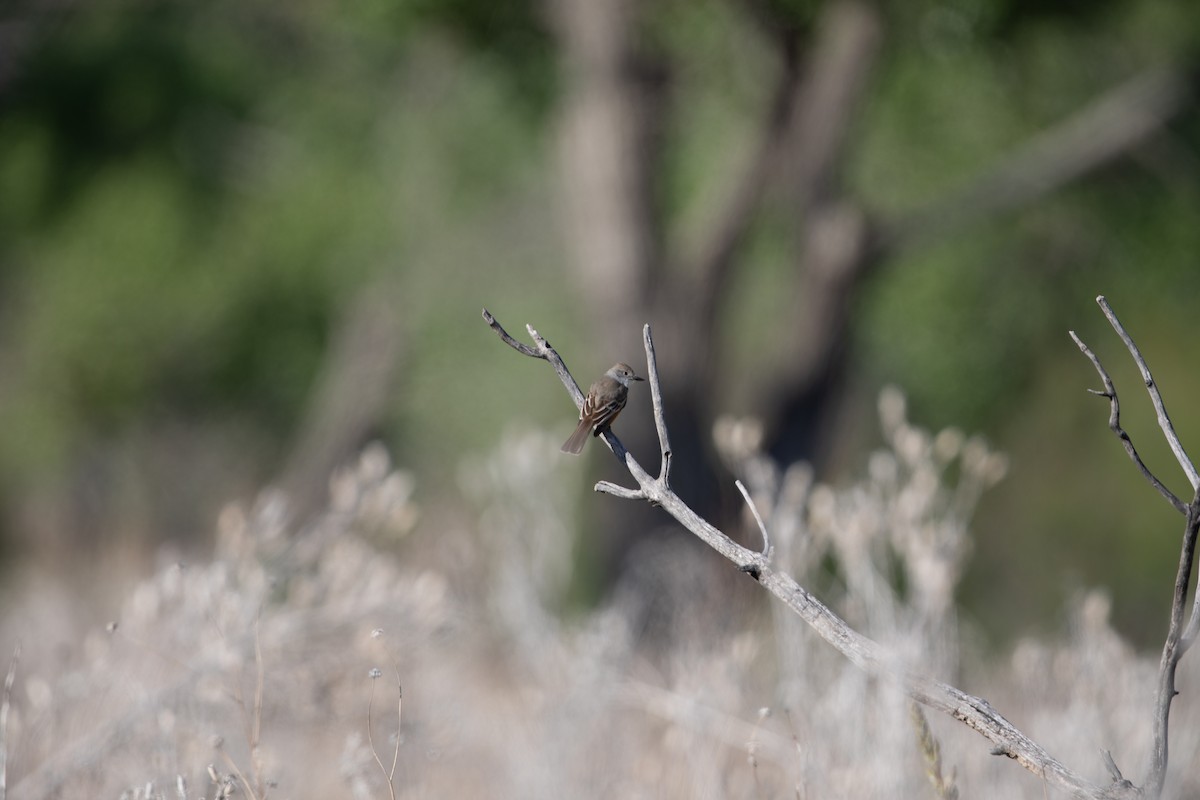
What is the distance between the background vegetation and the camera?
10.2 metres

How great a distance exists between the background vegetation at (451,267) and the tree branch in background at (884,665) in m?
2.45

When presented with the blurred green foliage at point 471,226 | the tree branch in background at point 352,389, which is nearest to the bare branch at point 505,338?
the blurred green foliage at point 471,226

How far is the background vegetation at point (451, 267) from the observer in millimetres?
10188

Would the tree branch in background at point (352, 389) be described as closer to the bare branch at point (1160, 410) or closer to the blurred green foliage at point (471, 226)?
the blurred green foliage at point (471, 226)

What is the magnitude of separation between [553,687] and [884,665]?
120 inches

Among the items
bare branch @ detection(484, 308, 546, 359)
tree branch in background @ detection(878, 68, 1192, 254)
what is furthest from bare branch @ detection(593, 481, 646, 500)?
tree branch in background @ detection(878, 68, 1192, 254)

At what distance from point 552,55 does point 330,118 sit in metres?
7.04

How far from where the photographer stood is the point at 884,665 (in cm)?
242

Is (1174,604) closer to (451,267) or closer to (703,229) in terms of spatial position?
(703,229)

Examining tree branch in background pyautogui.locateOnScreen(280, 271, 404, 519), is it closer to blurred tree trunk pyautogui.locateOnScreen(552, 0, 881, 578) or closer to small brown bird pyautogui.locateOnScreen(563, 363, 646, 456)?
blurred tree trunk pyautogui.locateOnScreen(552, 0, 881, 578)

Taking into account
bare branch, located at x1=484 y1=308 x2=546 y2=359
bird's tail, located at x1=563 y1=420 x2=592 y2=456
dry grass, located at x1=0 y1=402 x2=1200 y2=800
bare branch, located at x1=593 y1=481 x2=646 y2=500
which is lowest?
dry grass, located at x1=0 y1=402 x2=1200 y2=800

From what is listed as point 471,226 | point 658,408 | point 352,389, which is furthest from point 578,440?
point 352,389

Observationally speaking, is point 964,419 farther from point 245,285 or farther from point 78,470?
point 78,470

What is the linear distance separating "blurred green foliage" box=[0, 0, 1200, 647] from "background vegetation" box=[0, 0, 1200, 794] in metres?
0.04
